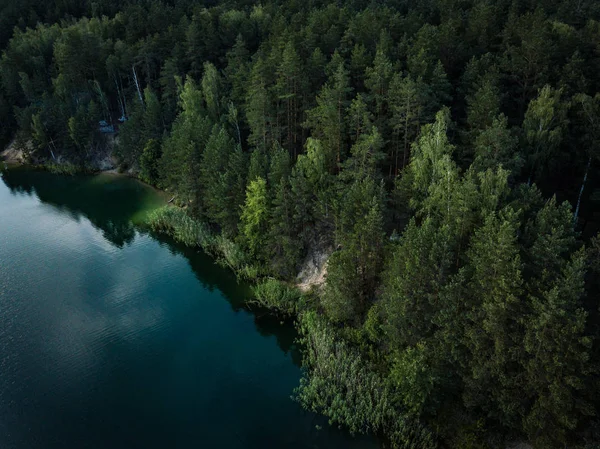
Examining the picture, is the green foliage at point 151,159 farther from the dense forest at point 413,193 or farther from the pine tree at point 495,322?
the pine tree at point 495,322

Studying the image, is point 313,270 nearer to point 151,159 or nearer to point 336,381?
point 336,381

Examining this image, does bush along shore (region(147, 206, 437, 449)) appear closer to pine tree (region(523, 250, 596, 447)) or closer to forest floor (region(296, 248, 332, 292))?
forest floor (region(296, 248, 332, 292))

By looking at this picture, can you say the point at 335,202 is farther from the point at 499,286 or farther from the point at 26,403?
the point at 26,403

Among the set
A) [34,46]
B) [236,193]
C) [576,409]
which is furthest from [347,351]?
[34,46]

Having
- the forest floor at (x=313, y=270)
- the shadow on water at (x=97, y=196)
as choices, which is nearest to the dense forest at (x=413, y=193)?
the forest floor at (x=313, y=270)

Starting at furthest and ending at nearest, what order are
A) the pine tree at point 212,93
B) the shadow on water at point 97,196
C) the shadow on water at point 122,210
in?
the pine tree at point 212,93, the shadow on water at point 97,196, the shadow on water at point 122,210

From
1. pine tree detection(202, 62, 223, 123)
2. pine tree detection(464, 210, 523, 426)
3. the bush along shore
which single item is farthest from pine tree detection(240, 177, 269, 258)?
pine tree detection(464, 210, 523, 426)
